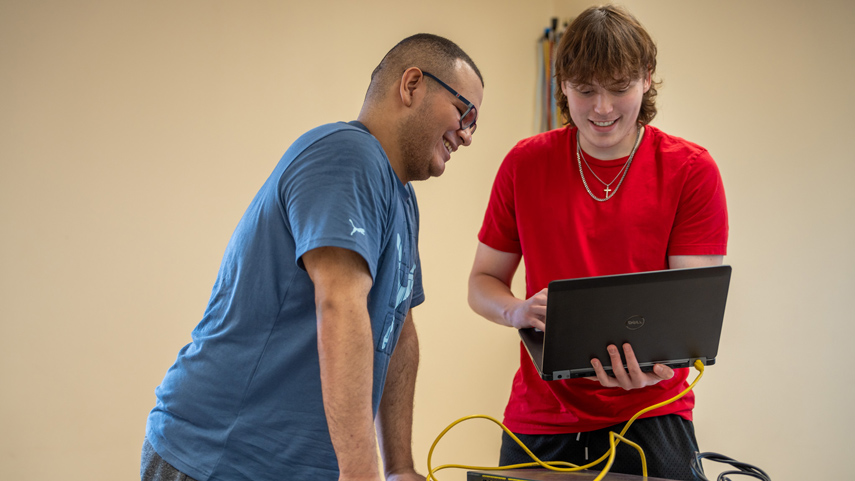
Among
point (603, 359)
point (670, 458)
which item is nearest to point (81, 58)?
point (603, 359)

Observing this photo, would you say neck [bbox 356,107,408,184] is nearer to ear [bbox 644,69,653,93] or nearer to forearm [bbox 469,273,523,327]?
forearm [bbox 469,273,523,327]

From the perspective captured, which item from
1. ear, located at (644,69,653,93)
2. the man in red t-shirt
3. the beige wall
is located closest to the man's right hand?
the man in red t-shirt

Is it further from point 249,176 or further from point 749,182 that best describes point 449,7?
point 749,182

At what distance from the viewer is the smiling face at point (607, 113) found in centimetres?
132

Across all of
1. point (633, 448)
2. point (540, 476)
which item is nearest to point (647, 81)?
point (633, 448)

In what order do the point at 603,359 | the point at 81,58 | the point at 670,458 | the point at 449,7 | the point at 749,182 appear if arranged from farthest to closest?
the point at 449,7, the point at 749,182, the point at 81,58, the point at 670,458, the point at 603,359

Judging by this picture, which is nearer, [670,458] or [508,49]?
[670,458]

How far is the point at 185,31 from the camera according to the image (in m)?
2.29

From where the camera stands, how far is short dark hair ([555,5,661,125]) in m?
1.29

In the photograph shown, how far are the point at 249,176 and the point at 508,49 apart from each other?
4.54 feet

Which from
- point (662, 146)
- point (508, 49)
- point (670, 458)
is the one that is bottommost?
point (670, 458)

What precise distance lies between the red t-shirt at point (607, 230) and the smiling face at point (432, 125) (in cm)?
30

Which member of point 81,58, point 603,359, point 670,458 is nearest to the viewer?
point 603,359

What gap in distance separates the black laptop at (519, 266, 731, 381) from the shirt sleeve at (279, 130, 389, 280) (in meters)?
0.30
